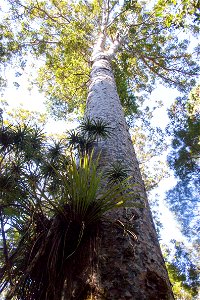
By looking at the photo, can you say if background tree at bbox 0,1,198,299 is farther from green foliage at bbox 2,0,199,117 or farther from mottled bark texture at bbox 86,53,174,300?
mottled bark texture at bbox 86,53,174,300

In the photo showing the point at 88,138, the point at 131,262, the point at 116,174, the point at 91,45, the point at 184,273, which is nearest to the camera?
the point at 131,262

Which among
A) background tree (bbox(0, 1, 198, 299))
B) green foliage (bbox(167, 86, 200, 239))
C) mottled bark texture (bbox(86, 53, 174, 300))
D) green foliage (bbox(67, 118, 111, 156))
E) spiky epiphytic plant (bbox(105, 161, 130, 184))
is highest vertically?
background tree (bbox(0, 1, 198, 299))

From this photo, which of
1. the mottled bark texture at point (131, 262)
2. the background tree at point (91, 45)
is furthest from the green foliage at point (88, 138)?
the background tree at point (91, 45)

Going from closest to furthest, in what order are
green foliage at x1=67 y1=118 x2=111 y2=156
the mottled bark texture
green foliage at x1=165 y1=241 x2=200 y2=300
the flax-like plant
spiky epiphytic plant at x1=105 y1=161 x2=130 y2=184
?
the mottled bark texture, the flax-like plant, spiky epiphytic plant at x1=105 y1=161 x2=130 y2=184, green foliage at x1=67 y1=118 x2=111 y2=156, green foliage at x1=165 y1=241 x2=200 y2=300

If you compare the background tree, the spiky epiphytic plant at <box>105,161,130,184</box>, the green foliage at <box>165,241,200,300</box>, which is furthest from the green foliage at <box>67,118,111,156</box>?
the green foliage at <box>165,241,200,300</box>

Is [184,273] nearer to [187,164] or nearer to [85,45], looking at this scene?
[187,164]

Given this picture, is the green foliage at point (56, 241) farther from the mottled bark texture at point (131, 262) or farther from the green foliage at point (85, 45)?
the green foliage at point (85, 45)

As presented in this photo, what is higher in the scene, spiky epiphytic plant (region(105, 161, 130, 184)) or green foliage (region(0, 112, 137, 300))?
spiky epiphytic plant (region(105, 161, 130, 184))

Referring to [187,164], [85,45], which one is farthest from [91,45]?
[187,164]

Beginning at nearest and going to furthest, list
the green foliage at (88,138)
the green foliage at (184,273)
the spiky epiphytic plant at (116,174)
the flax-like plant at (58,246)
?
the flax-like plant at (58,246), the spiky epiphytic plant at (116,174), the green foliage at (88,138), the green foliage at (184,273)

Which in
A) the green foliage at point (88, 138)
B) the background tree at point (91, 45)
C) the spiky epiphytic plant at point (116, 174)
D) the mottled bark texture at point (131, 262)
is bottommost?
the mottled bark texture at point (131, 262)

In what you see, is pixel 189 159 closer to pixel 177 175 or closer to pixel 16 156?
pixel 177 175

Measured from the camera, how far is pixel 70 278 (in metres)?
1.42

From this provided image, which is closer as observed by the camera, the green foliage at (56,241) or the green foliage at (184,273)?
the green foliage at (56,241)
